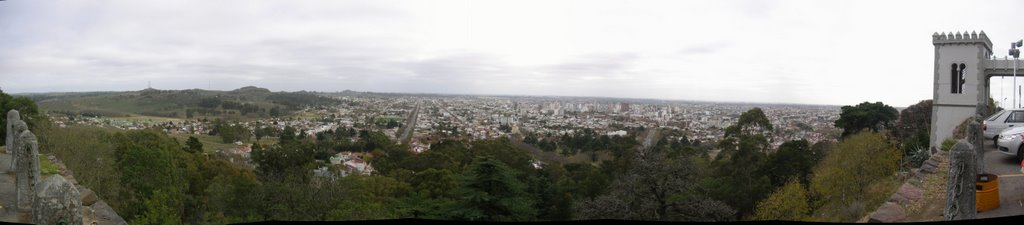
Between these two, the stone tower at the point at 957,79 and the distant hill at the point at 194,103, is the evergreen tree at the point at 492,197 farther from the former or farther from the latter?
the distant hill at the point at 194,103

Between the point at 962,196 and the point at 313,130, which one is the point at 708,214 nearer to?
the point at 962,196

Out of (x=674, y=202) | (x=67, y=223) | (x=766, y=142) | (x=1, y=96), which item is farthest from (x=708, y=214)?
(x=1, y=96)

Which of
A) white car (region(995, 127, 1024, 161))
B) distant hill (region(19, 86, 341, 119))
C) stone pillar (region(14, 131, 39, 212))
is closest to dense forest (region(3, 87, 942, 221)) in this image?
white car (region(995, 127, 1024, 161))

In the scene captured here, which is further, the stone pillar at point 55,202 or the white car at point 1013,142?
the white car at point 1013,142

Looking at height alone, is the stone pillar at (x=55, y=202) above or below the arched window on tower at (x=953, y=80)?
below

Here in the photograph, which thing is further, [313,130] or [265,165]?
[313,130]

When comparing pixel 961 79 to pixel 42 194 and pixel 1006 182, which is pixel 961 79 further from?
pixel 42 194

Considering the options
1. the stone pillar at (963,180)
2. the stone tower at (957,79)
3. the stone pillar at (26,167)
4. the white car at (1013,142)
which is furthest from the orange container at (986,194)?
the stone tower at (957,79)

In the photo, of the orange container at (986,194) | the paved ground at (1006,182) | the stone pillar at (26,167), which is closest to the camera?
the stone pillar at (26,167)
